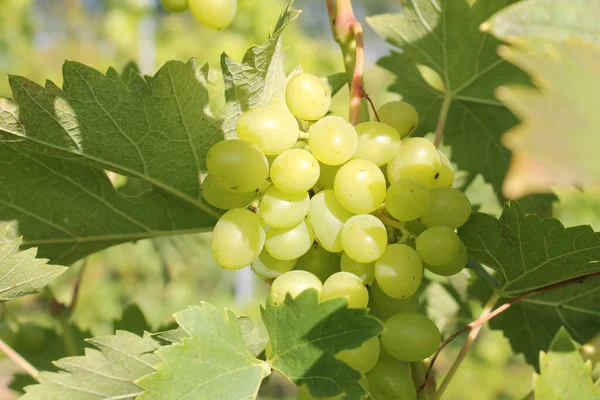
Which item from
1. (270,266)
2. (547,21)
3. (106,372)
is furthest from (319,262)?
(547,21)

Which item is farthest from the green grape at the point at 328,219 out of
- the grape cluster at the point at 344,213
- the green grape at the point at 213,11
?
the green grape at the point at 213,11

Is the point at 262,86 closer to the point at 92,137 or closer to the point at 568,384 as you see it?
the point at 92,137

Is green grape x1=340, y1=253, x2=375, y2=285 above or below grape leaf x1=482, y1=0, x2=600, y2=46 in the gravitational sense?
below

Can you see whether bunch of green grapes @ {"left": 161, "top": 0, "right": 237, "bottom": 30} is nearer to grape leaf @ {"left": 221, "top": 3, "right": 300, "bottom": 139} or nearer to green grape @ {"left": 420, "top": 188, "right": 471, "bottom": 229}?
grape leaf @ {"left": 221, "top": 3, "right": 300, "bottom": 139}

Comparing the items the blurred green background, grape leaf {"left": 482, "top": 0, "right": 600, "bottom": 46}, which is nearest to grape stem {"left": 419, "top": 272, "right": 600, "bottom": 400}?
grape leaf {"left": 482, "top": 0, "right": 600, "bottom": 46}

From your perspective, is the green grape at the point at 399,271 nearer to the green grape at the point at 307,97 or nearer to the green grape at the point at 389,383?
the green grape at the point at 389,383
